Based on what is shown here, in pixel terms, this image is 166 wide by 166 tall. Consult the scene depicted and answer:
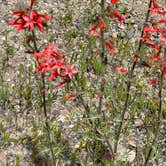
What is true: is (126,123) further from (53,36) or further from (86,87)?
(53,36)

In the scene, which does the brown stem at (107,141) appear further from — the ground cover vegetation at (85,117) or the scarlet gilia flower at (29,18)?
the scarlet gilia flower at (29,18)

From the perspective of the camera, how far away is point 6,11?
24.9 feet

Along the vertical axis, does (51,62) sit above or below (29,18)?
below

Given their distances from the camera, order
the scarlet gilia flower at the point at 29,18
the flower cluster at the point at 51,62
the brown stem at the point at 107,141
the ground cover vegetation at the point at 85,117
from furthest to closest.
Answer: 1. the ground cover vegetation at the point at 85,117
2. the brown stem at the point at 107,141
3. the flower cluster at the point at 51,62
4. the scarlet gilia flower at the point at 29,18

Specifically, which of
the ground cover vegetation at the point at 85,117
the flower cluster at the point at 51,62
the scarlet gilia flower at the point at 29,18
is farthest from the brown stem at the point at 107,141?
the scarlet gilia flower at the point at 29,18

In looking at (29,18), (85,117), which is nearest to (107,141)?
(85,117)

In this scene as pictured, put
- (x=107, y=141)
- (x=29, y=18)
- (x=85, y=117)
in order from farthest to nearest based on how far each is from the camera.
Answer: (x=85, y=117), (x=107, y=141), (x=29, y=18)

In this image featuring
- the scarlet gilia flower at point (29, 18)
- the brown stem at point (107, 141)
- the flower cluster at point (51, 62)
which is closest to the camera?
the scarlet gilia flower at point (29, 18)

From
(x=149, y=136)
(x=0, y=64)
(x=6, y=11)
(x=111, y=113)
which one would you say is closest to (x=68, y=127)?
(x=111, y=113)

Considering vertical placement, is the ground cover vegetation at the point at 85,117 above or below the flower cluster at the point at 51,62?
below

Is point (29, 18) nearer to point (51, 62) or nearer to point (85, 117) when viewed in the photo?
point (51, 62)

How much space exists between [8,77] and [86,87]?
117cm

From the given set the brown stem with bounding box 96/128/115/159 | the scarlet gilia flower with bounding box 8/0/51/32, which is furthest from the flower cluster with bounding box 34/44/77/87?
the brown stem with bounding box 96/128/115/159

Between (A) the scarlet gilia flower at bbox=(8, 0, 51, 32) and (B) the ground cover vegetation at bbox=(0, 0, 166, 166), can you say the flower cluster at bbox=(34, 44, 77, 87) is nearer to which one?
(A) the scarlet gilia flower at bbox=(8, 0, 51, 32)
